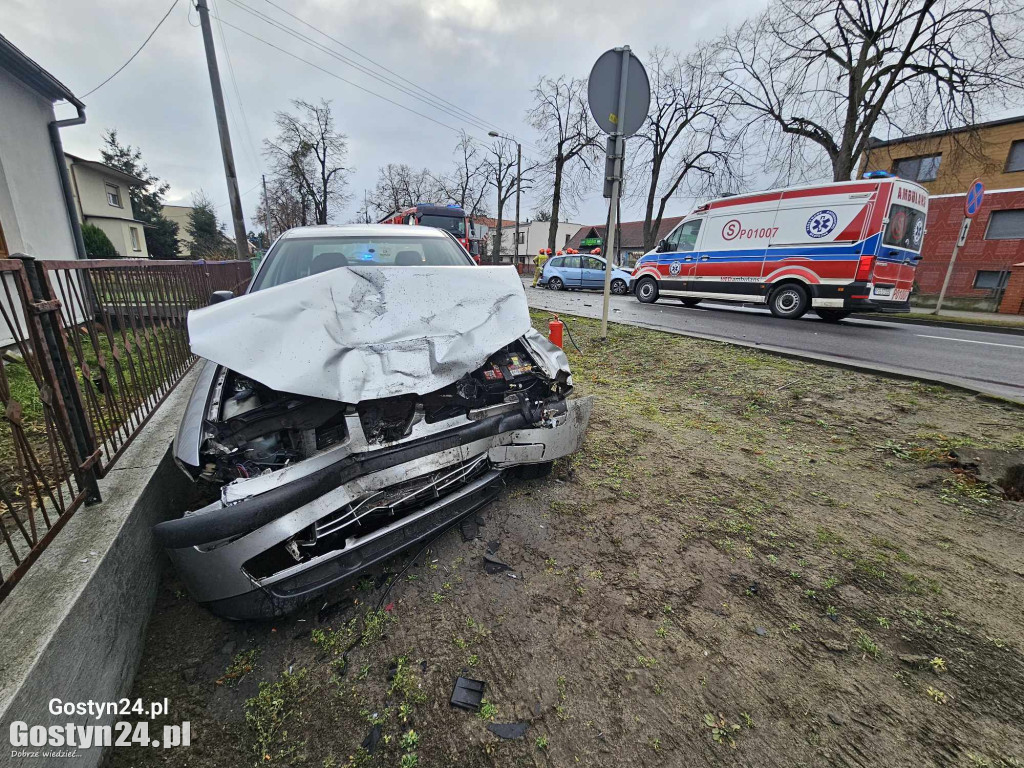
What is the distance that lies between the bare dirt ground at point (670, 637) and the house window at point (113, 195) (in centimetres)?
3351

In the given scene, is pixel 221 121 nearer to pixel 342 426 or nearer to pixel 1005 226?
pixel 342 426

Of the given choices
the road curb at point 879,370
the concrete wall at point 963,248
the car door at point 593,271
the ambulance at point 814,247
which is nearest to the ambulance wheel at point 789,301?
the ambulance at point 814,247

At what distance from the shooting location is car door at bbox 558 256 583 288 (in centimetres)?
1816

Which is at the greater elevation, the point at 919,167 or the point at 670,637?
the point at 919,167

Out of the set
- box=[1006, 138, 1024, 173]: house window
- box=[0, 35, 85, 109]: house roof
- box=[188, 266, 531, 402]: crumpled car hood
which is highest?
box=[1006, 138, 1024, 173]: house window

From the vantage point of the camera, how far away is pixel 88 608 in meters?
1.41

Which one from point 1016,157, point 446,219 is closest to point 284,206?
point 446,219

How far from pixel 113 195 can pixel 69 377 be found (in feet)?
110

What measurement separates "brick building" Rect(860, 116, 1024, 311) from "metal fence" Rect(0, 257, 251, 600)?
21.0 m

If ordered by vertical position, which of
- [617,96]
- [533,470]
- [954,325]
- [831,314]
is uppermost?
[617,96]

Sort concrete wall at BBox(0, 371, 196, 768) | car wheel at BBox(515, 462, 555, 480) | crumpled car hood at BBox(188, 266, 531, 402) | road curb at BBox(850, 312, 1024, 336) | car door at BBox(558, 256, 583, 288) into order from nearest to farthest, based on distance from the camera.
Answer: concrete wall at BBox(0, 371, 196, 768) → crumpled car hood at BBox(188, 266, 531, 402) → car wheel at BBox(515, 462, 555, 480) → road curb at BBox(850, 312, 1024, 336) → car door at BBox(558, 256, 583, 288)

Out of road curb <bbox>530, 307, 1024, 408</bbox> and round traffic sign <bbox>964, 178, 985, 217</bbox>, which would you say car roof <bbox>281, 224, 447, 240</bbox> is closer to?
road curb <bbox>530, 307, 1024, 408</bbox>

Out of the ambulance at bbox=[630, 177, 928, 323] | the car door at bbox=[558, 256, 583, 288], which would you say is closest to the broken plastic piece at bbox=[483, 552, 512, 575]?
the ambulance at bbox=[630, 177, 928, 323]

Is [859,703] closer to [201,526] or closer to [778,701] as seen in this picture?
[778,701]
